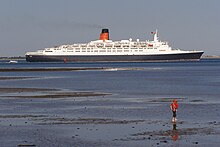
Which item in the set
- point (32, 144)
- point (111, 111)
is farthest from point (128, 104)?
point (32, 144)

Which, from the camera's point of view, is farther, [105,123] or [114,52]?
[114,52]

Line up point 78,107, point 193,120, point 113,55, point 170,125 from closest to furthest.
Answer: point 170,125
point 193,120
point 78,107
point 113,55

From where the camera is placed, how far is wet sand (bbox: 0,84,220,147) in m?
24.9

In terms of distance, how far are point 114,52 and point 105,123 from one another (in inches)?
6153

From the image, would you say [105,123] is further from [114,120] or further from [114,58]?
[114,58]

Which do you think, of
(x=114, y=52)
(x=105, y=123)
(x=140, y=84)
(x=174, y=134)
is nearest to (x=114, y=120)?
(x=105, y=123)

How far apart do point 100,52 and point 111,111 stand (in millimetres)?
151145

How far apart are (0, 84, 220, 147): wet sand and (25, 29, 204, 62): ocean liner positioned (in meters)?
139

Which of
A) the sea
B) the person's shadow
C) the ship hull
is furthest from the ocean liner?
the person's shadow

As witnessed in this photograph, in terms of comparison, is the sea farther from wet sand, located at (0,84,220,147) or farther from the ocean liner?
the ocean liner

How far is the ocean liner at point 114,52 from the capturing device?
184250mm

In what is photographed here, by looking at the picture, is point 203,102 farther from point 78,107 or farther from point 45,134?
point 45,134

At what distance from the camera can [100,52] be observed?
187375 mm

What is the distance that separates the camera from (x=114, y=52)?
186m
